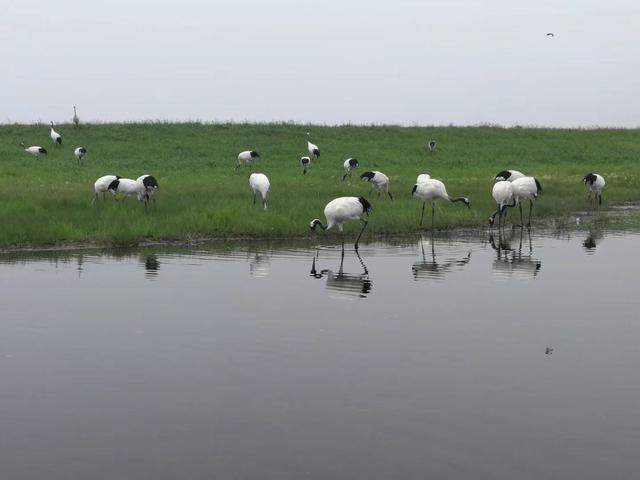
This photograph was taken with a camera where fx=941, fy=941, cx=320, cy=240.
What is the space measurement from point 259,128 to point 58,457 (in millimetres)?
46991

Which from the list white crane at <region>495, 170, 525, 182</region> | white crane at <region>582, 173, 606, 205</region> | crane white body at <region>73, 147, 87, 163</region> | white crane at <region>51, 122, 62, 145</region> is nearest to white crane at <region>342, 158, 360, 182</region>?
white crane at <region>495, 170, 525, 182</region>

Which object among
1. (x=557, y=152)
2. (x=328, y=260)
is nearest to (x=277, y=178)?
(x=328, y=260)

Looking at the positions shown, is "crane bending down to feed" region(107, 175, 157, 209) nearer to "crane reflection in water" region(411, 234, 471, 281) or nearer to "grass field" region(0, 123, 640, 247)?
"grass field" region(0, 123, 640, 247)

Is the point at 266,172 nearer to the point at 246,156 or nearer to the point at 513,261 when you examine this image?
the point at 246,156

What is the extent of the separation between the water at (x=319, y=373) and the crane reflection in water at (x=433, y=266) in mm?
135

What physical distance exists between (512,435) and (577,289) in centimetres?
724

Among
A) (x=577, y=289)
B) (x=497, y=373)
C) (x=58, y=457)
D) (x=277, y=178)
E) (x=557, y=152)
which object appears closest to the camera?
(x=58, y=457)

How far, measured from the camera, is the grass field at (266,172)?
22.0m

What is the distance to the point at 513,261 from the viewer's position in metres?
18.1

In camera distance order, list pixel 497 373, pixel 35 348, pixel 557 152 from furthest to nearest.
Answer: pixel 557 152 < pixel 35 348 < pixel 497 373

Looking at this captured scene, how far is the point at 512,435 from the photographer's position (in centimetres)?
789

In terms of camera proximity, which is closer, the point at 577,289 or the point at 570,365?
the point at 570,365

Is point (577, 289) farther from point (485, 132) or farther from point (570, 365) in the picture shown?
point (485, 132)

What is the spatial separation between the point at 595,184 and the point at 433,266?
51.4 ft
